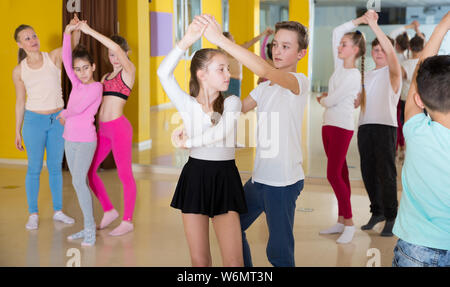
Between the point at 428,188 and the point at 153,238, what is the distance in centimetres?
257

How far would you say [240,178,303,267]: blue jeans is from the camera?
2.55 m

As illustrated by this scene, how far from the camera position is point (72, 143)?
3.88m

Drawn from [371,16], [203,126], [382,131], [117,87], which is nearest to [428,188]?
[203,126]

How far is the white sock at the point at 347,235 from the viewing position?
4.07m

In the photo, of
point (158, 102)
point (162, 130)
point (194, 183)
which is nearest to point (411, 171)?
point (194, 183)

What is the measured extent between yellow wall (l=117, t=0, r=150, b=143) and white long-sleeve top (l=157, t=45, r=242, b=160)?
16.3 ft

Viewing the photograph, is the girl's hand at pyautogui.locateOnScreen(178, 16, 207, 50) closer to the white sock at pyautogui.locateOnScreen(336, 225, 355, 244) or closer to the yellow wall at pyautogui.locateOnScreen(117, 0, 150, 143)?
the white sock at pyautogui.locateOnScreen(336, 225, 355, 244)

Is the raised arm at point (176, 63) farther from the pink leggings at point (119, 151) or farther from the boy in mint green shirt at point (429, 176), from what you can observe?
the pink leggings at point (119, 151)

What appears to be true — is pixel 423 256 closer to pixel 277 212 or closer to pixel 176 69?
pixel 277 212

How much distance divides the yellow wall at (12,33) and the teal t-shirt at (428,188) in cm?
513

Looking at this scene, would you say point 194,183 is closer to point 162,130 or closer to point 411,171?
point 411,171

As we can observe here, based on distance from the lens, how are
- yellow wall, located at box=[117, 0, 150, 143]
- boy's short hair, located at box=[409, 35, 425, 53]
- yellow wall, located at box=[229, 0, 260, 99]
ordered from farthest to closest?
yellow wall, located at box=[229, 0, 260, 99], yellow wall, located at box=[117, 0, 150, 143], boy's short hair, located at box=[409, 35, 425, 53]

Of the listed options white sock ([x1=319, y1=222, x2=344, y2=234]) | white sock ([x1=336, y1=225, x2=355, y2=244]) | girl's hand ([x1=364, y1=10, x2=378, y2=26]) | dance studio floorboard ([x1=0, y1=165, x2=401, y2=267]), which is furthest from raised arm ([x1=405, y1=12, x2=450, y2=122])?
white sock ([x1=319, y1=222, x2=344, y2=234])
